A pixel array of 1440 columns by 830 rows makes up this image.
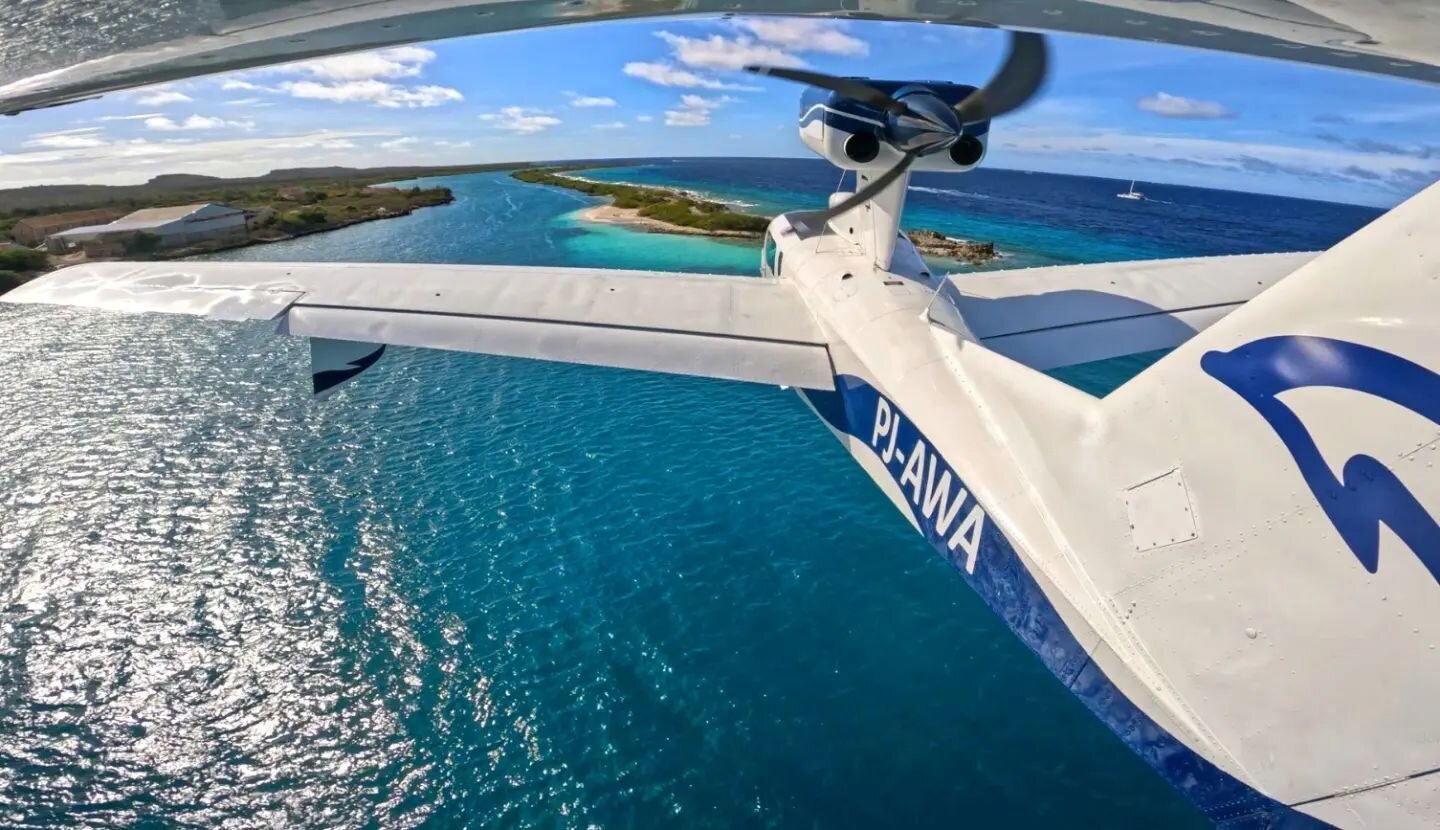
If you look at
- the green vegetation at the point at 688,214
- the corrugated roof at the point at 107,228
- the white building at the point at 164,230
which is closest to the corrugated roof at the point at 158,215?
the white building at the point at 164,230

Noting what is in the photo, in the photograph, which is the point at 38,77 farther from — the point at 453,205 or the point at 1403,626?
the point at 453,205

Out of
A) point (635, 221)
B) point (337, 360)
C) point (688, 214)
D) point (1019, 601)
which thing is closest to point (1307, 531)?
point (1019, 601)

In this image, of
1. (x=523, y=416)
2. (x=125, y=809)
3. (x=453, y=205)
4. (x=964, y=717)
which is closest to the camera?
(x=125, y=809)

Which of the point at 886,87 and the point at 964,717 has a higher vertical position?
the point at 886,87

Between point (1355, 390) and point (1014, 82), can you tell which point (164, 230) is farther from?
point (1355, 390)

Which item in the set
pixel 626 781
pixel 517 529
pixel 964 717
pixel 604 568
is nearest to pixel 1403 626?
pixel 964 717

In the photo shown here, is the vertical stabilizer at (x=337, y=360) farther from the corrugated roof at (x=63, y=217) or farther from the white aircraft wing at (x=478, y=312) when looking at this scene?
the corrugated roof at (x=63, y=217)
